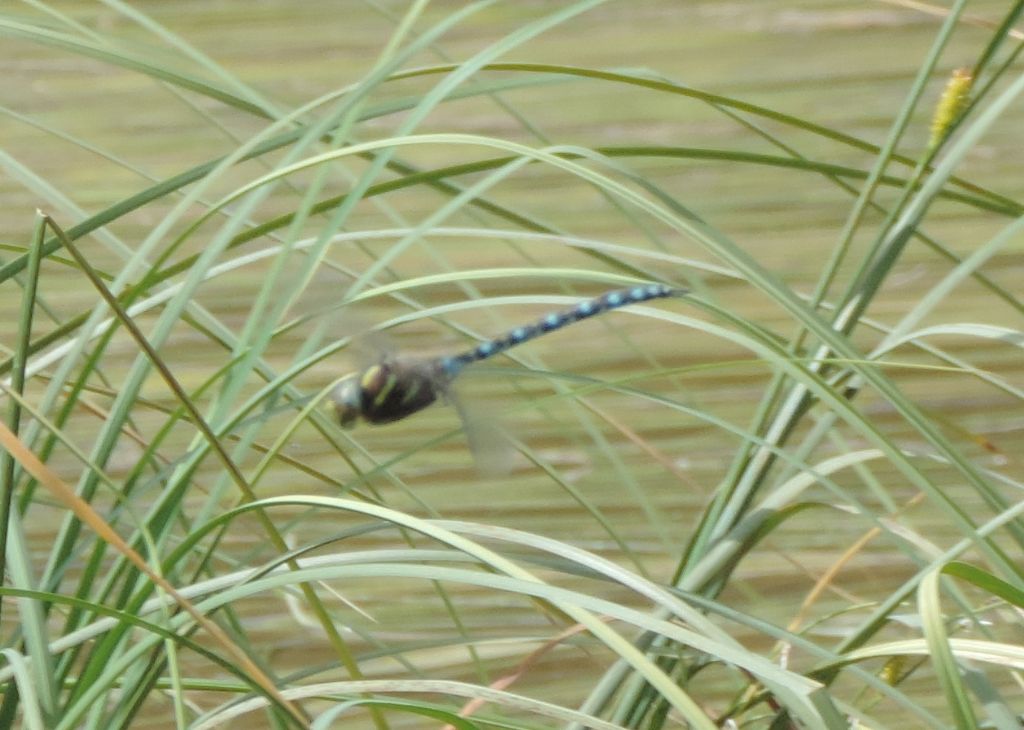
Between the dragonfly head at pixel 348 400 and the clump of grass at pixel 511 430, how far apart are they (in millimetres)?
22

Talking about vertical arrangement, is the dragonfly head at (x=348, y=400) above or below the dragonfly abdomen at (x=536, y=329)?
below

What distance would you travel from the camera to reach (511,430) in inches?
24.5

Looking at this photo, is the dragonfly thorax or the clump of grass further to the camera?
the dragonfly thorax

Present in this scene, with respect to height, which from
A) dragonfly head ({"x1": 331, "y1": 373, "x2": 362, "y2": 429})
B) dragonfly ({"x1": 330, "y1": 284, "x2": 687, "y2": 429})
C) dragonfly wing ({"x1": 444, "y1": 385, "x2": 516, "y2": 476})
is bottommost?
dragonfly wing ({"x1": 444, "y1": 385, "x2": 516, "y2": 476})

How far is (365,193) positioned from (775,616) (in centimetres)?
46

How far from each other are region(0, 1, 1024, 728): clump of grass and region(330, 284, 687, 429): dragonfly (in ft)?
0.06

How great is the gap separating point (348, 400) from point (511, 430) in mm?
80

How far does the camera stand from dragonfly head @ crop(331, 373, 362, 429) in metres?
0.59

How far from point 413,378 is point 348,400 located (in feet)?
0.15

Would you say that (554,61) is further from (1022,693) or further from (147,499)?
(1022,693)

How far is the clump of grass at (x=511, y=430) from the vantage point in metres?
0.43

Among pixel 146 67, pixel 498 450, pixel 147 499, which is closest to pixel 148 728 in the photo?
pixel 147 499

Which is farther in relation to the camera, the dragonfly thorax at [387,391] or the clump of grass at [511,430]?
the dragonfly thorax at [387,391]

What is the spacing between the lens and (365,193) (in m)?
0.48
